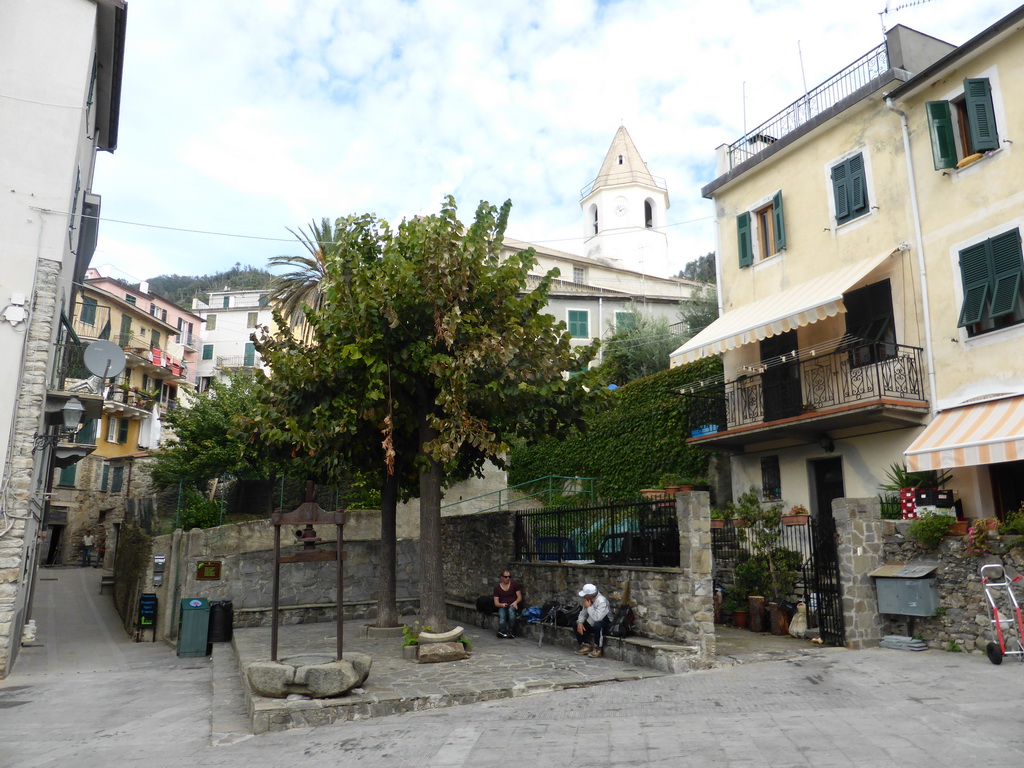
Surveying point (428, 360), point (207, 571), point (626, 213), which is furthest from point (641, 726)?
point (626, 213)

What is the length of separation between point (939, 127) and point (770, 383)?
6.00m

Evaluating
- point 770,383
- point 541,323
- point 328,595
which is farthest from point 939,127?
point 328,595

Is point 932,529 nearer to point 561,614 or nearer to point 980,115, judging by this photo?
point 561,614

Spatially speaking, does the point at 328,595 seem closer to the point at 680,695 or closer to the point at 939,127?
the point at 680,695

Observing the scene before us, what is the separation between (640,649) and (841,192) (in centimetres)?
1091

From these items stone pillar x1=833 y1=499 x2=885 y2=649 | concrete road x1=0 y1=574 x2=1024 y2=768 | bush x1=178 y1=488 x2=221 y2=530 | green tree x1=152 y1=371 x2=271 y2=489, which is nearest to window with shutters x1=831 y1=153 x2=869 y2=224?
stone pillar x1=833 y1=499 x2=885 y2=649

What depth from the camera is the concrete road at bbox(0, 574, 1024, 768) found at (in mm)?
6414

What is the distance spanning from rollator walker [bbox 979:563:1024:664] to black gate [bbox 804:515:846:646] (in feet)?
6.64

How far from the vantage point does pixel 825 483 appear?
53.6 feet

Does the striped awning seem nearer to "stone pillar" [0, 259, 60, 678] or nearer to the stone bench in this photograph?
the stone bench

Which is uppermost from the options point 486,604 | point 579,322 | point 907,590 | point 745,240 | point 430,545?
point 579,322

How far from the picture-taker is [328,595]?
1780 cm

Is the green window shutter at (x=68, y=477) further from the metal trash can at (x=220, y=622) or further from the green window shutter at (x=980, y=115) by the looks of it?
the green window shutter at (x=980, y=115)

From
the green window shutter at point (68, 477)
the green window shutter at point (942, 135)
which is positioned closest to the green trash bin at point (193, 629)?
the green window shutter at point (942, 135)
